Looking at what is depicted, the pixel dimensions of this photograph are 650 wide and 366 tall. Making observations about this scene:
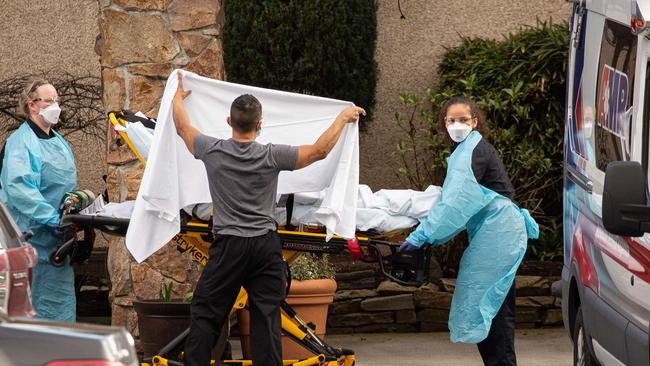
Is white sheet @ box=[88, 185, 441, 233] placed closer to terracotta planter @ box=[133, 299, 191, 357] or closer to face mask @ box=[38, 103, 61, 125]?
terracotta planter @ box=[133, 299, 191, 357]

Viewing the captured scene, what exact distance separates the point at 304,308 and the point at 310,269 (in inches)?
12.4

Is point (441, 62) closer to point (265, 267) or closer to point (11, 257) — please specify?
point (265, 267)

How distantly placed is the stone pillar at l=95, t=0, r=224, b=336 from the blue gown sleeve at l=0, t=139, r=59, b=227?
1.19m

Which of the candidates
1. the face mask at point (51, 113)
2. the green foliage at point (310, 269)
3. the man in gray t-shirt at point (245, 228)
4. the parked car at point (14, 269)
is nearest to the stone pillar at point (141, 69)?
the green foliage at point (310, 269)

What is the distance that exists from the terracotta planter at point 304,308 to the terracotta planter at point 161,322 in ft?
1.78

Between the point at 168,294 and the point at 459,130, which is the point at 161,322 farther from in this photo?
the point at 459,130

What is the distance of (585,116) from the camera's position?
706 cm

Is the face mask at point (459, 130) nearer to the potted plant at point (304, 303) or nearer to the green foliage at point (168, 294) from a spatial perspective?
the potted plant at point (304, 303)

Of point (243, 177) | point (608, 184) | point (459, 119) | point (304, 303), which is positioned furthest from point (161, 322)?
point (608, 184)

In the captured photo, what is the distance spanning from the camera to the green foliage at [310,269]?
8.04 meters

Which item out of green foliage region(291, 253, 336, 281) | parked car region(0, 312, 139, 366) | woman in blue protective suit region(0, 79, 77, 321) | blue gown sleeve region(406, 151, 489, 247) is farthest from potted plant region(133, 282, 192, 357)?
parked car region(0, 312, 139, 366)

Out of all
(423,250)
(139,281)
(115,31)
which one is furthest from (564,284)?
(115,31)

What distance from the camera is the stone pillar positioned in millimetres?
8555

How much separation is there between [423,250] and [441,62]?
4.06 metres
